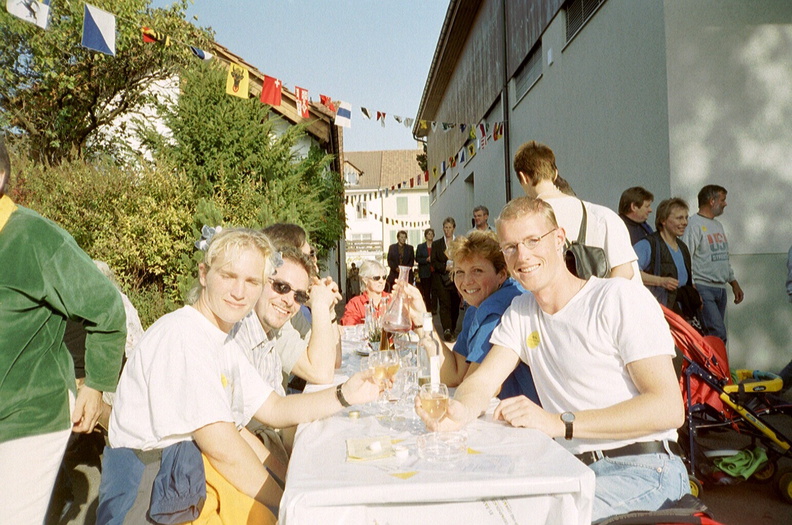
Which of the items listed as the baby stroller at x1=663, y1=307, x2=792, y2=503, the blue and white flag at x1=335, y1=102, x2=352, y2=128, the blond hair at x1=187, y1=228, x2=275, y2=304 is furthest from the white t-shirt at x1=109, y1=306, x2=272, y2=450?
the blue and white flag at x1=335, y1=102, x2=352, y2=128

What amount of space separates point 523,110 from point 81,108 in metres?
9.89

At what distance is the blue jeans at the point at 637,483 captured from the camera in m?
1.99

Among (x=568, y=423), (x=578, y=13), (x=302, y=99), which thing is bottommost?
(x=568, y=423)

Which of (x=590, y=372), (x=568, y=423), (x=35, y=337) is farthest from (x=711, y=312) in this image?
(x=35, y=337)

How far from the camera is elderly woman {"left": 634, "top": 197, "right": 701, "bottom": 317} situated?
479cm

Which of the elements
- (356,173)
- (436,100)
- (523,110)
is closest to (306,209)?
(523,110)

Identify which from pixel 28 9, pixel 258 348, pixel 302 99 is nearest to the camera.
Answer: pixel 258 348

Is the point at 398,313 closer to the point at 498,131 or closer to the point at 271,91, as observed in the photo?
the point at 271,91

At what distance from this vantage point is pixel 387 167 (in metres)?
63.9

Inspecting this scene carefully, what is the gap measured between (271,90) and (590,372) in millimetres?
7987

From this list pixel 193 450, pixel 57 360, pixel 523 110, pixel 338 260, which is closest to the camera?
pixel 193 450

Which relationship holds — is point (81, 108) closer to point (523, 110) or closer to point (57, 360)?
point (523, 110)

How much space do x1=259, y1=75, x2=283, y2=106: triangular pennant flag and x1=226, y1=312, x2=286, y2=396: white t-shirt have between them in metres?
6.69

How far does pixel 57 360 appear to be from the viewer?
224 centimetres
